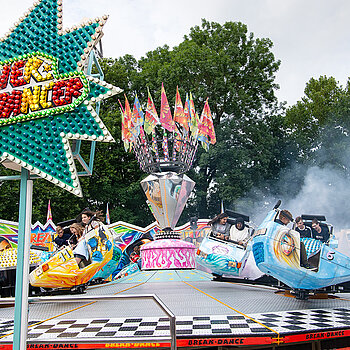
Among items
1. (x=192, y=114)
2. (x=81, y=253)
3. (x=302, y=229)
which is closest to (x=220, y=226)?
(x=302, y=229)

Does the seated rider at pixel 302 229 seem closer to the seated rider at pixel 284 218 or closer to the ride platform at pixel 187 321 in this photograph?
the seated rider at pixel 284 218

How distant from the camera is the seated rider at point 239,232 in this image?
8.99 m

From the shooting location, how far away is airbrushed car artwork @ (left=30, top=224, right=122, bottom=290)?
6852 millimetres

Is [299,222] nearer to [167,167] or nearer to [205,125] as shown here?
[167,167]

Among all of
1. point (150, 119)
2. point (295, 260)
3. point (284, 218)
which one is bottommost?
point (295, 260)

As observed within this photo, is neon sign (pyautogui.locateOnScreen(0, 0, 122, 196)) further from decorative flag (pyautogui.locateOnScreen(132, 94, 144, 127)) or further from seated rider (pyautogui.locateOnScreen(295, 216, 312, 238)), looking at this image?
decorative flag (pyautogui.locateOnScreen(132, 94, 144, 127))

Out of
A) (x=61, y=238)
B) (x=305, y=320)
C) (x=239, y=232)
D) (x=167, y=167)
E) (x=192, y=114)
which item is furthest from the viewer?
(x=167, y=167)

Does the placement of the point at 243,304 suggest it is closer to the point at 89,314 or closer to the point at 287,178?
the point at 89,314

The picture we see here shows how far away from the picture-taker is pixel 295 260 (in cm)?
604

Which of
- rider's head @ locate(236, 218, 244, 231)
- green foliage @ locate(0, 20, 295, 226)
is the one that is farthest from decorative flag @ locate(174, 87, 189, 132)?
green foliage @ locate(0, 20, 295, 226)

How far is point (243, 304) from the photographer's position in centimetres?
583

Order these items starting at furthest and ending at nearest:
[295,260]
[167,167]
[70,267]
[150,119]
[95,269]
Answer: [150,119]
[167,167]
[95,269]
[70,267]
[295,260]

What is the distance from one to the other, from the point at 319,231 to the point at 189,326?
12.3 ft

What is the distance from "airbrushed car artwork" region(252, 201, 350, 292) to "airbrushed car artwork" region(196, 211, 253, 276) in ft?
7.21
